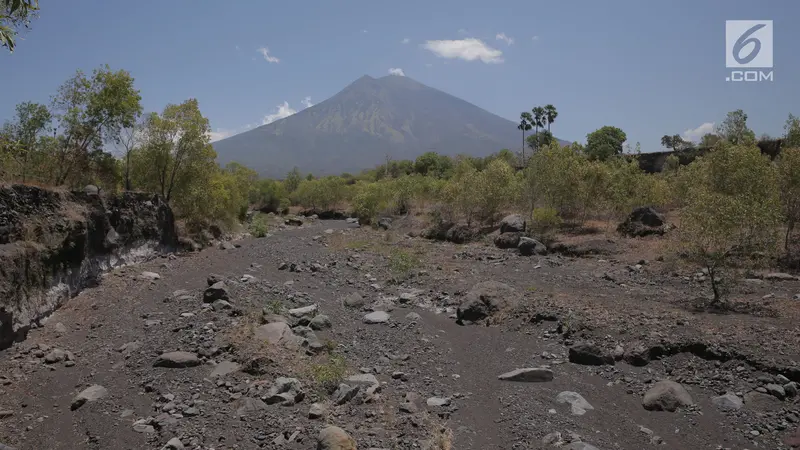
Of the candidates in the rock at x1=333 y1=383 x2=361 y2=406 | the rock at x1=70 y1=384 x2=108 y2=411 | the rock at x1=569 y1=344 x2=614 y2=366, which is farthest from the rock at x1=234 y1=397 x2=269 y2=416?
the rock at x1=569 y1=344 x2=614 y2=366

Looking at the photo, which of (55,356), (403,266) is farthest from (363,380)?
(403,266)

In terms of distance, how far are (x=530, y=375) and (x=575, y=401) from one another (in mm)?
1303

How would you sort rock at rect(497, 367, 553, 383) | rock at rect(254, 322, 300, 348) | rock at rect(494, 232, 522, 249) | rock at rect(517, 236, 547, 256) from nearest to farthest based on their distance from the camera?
rock at rect(497, 367, 553, 383)
rock at rect(254, 322, 300, 348)
rock at rect(517, 236, 547, 256)
rock at rect(494, 232, 522, 249)

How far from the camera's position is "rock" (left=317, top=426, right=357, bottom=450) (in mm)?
7195

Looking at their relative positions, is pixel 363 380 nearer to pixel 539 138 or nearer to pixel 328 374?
pixel 328 374

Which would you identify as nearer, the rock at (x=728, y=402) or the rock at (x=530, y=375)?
the rock at (x=728, y=402)

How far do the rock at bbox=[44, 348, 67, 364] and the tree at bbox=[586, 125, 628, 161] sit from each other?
69.7 m

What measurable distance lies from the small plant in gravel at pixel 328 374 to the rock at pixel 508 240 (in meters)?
22.5

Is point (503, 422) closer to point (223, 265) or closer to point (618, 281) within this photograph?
point (618, 281)

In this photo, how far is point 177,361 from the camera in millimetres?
9898

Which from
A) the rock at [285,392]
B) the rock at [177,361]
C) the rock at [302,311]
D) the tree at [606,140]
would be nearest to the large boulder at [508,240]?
the rock at [302,311]

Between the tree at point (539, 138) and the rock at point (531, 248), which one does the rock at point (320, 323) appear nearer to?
the rock at point (531, 248)

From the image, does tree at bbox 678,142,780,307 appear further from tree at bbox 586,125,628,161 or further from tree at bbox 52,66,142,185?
tree at bbox 586,125,628,161

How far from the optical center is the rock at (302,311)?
558 inches
